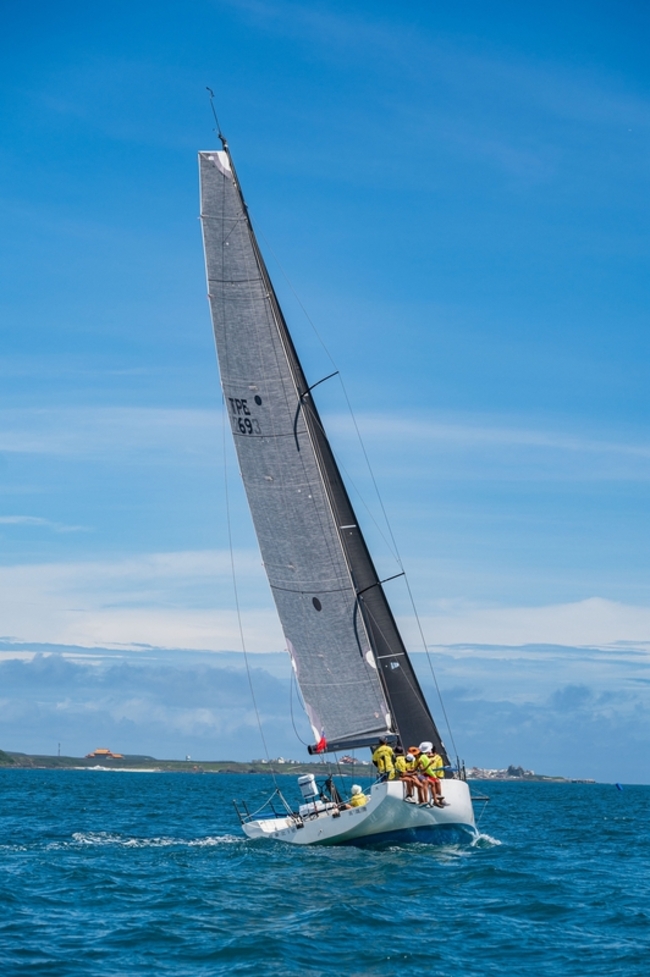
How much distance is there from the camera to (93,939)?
722 inches

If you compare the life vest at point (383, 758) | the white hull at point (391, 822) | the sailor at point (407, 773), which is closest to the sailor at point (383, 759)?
the life vest at point (383, 758)

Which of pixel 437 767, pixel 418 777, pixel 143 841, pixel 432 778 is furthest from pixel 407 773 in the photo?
pixel 143 841

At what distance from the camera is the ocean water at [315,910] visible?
56.0ft

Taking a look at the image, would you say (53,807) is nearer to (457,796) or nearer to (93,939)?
(457,796)

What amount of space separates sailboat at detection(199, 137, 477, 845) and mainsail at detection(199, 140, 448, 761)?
3 centimetres

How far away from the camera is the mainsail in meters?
29.3

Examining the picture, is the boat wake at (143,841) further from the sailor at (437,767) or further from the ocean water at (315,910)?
the sailor at (437,767)

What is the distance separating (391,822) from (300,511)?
7784mm

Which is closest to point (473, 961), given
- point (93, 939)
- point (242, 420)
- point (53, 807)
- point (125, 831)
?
point (93, 939)

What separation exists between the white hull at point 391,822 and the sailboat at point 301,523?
1.10 metres

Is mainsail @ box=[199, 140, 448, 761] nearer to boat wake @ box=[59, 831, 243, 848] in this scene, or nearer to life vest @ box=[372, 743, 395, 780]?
life vest @ box=[372, 743, 395, 780]

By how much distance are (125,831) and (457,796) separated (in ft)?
49.4

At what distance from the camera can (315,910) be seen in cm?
2052

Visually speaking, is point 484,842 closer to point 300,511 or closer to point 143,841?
point 143,841
